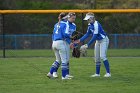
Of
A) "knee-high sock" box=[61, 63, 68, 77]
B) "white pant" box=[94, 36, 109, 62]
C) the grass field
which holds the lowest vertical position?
the grass field

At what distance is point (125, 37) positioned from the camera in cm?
3052

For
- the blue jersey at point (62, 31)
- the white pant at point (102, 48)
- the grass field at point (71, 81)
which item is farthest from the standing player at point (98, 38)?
the blue jersey at point (62, 31)

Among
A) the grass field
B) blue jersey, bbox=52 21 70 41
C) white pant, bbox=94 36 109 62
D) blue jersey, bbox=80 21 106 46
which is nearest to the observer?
the grass field

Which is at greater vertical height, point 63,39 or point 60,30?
point 60,30

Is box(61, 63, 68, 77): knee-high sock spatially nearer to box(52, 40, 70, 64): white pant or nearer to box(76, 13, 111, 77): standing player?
box(52, 40, 70, 64): white pant

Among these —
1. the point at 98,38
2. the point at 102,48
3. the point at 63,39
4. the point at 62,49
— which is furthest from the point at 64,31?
the point at 102,48

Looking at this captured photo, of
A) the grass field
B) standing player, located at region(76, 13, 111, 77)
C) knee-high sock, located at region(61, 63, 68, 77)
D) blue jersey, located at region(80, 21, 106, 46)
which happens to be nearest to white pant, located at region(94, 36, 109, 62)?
standing player, located at region(76, 13, 111, 77)

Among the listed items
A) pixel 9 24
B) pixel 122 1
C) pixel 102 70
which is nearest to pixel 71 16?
pixel 102 70

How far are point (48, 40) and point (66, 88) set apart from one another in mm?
17867

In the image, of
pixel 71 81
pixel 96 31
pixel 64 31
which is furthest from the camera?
pixel 96 31

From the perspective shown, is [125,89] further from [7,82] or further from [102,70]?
[102,70]

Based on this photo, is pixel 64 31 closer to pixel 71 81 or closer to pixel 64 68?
pixel 64 68

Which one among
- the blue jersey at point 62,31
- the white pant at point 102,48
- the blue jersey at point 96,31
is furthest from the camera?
the white pant at point 102,48

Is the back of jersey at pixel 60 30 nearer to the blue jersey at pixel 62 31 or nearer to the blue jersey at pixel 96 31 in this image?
the blue jersey at pixel 62 31
